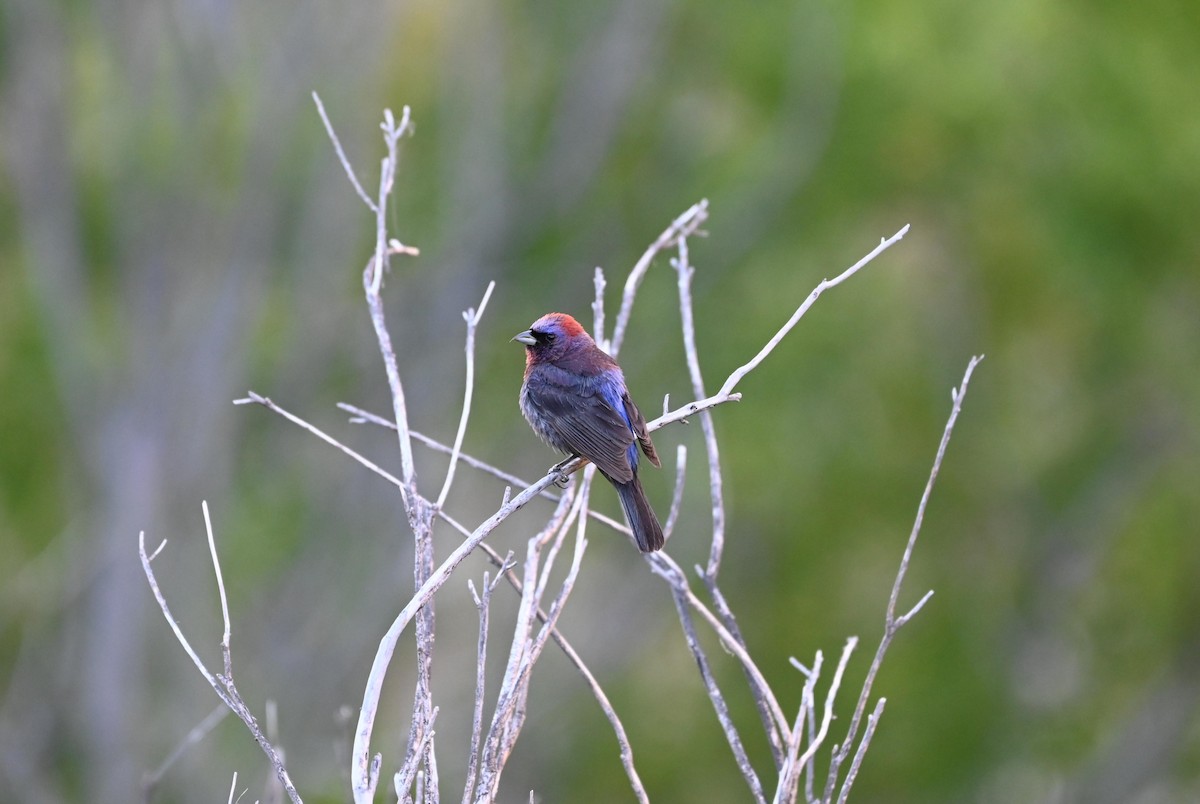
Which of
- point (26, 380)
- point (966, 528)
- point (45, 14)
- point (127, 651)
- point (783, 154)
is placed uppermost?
point (45, 14)

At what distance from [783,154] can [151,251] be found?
507 cm

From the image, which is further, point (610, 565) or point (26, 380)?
point (610, 565)

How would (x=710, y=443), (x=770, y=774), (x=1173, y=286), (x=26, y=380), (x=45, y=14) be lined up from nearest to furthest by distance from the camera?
(x=710, y=443) < (x=45, y=14) < (x=1173, y=286) < (x=26, y=380) < (x=770, y=774)

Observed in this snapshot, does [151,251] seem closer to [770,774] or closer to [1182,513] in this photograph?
[770,774]

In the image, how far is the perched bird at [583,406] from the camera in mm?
5324

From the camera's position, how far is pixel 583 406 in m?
5.62

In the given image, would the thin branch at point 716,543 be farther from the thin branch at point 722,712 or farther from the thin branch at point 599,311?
the thin branch at point 599,311

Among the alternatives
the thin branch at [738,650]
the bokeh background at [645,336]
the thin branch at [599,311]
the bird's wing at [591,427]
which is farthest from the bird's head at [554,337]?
the bokeh background at [645,336]

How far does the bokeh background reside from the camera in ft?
39.2

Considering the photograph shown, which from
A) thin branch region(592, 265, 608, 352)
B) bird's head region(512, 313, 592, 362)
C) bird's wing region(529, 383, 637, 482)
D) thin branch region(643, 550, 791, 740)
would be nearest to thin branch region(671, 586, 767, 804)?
thin branch region(643, 550, 791, 740)

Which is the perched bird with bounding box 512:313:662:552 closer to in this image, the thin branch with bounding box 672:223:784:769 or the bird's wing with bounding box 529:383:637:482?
the bird's wing with bounding box 529:383:637:482

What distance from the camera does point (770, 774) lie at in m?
14.9

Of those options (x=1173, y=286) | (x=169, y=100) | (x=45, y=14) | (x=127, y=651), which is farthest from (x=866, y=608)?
(x=45, y=14)

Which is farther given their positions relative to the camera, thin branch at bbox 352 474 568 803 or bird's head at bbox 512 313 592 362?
bird's head at bbox 512 313 592 362
